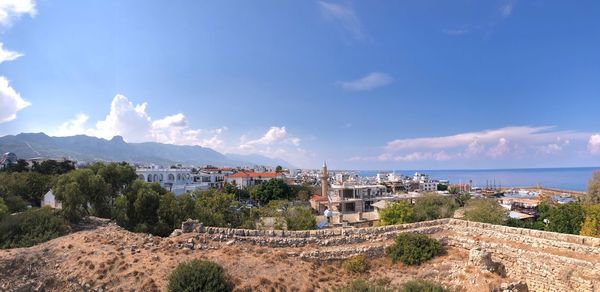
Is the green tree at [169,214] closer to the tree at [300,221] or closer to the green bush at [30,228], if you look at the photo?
the green bush at [30,228]

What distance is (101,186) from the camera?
22.3 metres

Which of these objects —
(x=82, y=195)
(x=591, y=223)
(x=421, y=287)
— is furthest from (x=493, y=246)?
(x=82, y=195)

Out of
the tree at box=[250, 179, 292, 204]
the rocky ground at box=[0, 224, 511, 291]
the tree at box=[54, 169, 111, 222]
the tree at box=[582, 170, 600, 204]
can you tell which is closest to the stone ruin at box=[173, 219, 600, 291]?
the rocky ground at box=[0, 224, 511, 291]

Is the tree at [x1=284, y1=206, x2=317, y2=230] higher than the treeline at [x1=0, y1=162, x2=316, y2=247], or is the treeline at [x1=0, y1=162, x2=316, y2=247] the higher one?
the treeline at [x1=0, y1=162, x2=316, y2=247]

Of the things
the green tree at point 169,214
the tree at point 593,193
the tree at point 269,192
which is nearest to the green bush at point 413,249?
the green tree at point 169,214

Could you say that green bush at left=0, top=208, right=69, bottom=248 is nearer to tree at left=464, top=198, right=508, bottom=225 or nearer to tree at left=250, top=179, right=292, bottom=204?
tree at left=464, top=198, right=508, bottom=225

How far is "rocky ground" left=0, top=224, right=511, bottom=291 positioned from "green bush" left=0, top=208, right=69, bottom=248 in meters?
2.03

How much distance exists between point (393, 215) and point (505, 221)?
1060cm

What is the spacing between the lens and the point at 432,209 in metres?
34.2

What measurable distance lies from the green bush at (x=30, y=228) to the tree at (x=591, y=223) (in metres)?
A: 32.0

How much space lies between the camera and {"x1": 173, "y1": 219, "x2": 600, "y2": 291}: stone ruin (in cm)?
1255

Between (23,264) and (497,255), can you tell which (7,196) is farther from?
(497,255)

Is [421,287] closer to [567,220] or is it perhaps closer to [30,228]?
[30,228]

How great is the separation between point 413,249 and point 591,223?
18356 millimetres
